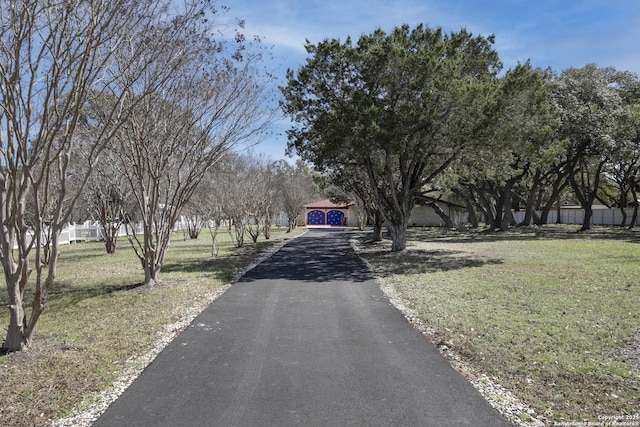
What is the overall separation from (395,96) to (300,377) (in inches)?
466

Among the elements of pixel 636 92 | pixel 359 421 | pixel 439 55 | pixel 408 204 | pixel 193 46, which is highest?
pixel 636 92

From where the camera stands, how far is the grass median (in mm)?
3947

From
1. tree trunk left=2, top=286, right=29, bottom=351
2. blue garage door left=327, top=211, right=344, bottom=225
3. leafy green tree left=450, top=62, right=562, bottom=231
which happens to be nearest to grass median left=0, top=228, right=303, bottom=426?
tree trunk left=2, top=286, right=29, bottom=351

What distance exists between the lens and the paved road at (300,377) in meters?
3.53

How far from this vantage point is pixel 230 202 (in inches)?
866

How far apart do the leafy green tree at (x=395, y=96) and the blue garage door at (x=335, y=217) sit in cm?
4060

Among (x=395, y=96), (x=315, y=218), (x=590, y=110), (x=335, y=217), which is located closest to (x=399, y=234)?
(x=395, y=96)

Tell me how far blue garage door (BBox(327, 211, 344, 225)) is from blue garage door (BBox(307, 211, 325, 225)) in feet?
3.45

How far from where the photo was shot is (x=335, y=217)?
57.7 m

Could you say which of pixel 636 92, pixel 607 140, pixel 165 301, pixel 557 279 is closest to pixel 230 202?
pixel 165 301

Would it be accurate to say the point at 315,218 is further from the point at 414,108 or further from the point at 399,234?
the point at 414,108

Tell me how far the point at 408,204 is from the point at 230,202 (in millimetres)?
9216

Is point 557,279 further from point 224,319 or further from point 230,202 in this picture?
point 230,202

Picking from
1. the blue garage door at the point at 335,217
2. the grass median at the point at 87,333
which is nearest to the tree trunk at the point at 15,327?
the grass median at the point at 87,333
